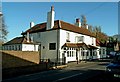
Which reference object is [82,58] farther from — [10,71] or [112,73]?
[112,73]

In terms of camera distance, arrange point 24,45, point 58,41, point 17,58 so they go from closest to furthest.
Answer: point 17,58
point 58,41
point 24,45

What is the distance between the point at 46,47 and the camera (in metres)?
41.5

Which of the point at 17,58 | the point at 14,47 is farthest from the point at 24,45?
the point at 17,58

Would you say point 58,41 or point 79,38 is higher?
point 79,38

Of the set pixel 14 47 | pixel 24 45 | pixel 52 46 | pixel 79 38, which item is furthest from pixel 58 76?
pixel 79 38

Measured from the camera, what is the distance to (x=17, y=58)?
2800 cm

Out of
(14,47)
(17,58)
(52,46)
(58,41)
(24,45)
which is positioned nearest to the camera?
(17,58)

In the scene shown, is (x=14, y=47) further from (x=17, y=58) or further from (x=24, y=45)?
(x=17, y=58)

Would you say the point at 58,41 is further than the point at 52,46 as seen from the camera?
No

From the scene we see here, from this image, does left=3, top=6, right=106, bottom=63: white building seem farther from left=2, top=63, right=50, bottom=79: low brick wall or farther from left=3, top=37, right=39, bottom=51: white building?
left=2, top=63, right=50, bottom=79: low brick wall

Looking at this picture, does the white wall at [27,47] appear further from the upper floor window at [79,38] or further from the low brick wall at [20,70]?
the low brick wall at [20,70]

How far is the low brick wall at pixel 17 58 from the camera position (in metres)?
25.8

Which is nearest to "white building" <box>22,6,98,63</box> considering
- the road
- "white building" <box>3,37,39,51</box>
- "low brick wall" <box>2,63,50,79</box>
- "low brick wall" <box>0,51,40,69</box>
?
"white building" <box>3,37,39,51</box>

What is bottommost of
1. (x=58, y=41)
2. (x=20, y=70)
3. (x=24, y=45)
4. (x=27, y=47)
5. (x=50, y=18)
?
(x=20, y=70)
